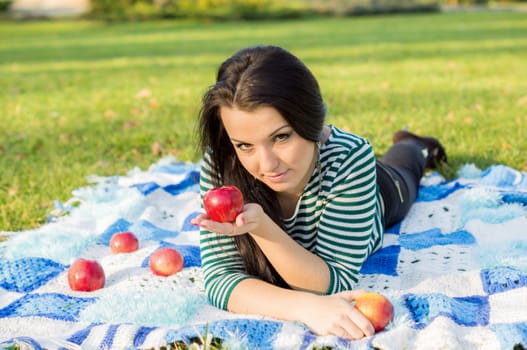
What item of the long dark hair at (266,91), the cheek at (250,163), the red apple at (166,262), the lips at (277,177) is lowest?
the red apple at (166,262)

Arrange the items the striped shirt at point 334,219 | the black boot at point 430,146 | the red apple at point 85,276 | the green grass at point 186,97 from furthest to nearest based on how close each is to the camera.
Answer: the green grass at point 186,97 → the black boot at point 430,146 → the red apple at point 85,276 → the striped shirt at point 334,219

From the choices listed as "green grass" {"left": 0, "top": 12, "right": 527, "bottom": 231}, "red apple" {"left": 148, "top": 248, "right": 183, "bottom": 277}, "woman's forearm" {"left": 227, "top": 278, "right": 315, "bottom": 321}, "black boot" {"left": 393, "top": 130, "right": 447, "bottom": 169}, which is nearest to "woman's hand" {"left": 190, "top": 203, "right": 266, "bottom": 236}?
"woman's forearm" {"left": 227, "top": 278, "right": 315, "bottom": 321}

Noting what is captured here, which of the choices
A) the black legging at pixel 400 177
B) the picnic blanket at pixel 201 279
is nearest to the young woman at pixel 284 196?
the picnic blanket at pixel 201 279

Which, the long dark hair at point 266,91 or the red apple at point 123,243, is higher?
the long dark hair at point 266,91

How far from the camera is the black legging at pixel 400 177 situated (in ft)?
12.5

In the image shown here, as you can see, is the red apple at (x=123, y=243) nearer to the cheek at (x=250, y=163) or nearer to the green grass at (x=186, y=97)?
the green grass at (x=186, y=97)

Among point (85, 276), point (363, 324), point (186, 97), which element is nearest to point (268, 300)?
point (363, 324)

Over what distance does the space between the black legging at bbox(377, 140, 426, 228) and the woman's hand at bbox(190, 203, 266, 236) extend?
1327 millimetres

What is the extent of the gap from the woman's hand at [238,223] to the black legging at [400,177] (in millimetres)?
1327

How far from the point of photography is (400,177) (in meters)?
4.12

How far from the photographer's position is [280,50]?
263 centimetres

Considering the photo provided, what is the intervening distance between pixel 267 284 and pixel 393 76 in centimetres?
754

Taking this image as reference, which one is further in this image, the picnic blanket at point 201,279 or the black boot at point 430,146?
the black boot at point 430,146

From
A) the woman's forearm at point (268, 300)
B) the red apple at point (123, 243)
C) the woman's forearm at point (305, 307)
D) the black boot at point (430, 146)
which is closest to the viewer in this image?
the woman's forearm at point (305, 307)
